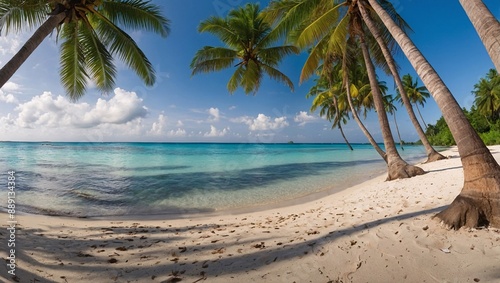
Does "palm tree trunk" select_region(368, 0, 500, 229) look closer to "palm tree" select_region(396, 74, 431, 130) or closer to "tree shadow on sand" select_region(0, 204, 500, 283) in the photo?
"tree shadow on sand" select_region(0, 204, 500, 283)

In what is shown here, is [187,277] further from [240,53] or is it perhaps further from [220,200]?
[240,53]

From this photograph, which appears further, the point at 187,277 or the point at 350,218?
the point at 350,218

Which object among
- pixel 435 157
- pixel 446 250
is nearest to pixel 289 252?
pixel 446 250

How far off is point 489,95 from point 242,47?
Answer: 140ft

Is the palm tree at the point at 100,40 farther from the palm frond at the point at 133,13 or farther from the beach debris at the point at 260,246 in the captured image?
the beach debris at the point at 260,246

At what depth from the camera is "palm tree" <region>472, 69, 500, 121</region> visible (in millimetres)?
33847

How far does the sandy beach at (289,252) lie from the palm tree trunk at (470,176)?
203mm

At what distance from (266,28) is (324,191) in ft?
35.5

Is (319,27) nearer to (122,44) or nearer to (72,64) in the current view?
(122,44)

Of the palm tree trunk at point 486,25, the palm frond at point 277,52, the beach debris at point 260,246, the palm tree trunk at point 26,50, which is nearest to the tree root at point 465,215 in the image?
the palm tree trunk at point 486,25

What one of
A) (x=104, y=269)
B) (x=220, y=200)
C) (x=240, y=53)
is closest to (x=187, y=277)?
(x=104, y=269)

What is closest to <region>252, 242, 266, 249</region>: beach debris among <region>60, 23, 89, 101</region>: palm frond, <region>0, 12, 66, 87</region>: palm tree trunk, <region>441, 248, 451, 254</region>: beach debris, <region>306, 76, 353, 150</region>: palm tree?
<region>441, 248, 451, 254</region>: beach debris

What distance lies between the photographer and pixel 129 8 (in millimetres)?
7891

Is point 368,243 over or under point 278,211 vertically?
over
